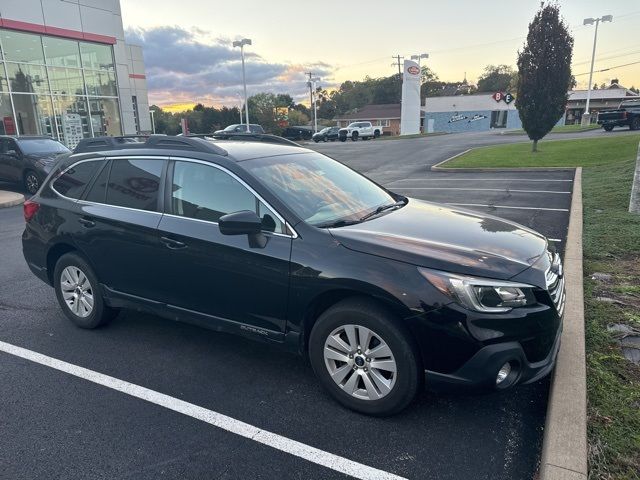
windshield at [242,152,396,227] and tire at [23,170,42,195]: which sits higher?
windshield at [242,152,396,227]

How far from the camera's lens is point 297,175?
3865 mm

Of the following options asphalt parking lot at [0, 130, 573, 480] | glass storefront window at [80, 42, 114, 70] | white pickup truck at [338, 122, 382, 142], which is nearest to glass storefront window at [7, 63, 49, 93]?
glass storefront window at [80, 42, 114, 70]

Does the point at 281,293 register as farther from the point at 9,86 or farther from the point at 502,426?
the point at 9,86

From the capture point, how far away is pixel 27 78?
22.5m

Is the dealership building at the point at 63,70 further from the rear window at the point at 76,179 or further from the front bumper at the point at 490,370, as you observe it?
the front bumper at the point at 490,370

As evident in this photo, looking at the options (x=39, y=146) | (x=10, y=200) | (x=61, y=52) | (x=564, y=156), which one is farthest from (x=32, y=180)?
(x=564, y=156)

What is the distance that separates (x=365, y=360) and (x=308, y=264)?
714 mm

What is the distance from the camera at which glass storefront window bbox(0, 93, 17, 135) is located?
70.7ft

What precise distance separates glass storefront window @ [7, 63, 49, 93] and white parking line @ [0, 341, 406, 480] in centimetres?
2260

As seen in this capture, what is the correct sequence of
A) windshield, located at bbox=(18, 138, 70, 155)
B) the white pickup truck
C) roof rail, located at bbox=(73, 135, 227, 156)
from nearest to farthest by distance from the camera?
roof rail, located at bbox=(73, 135, 227, 156), windshield, located at bbox=(18, 138, 70, 155), the white pickup truck

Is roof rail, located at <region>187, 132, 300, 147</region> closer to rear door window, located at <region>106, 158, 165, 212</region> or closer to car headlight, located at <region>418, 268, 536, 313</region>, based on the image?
rear door window, located at <region>106, 158, 165, 212</region>

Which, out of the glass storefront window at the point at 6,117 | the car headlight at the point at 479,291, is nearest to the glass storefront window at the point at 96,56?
the glass storefront window at the point at 6,117

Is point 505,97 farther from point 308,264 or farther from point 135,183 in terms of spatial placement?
point 308,264

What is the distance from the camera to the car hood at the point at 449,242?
2895 mm
